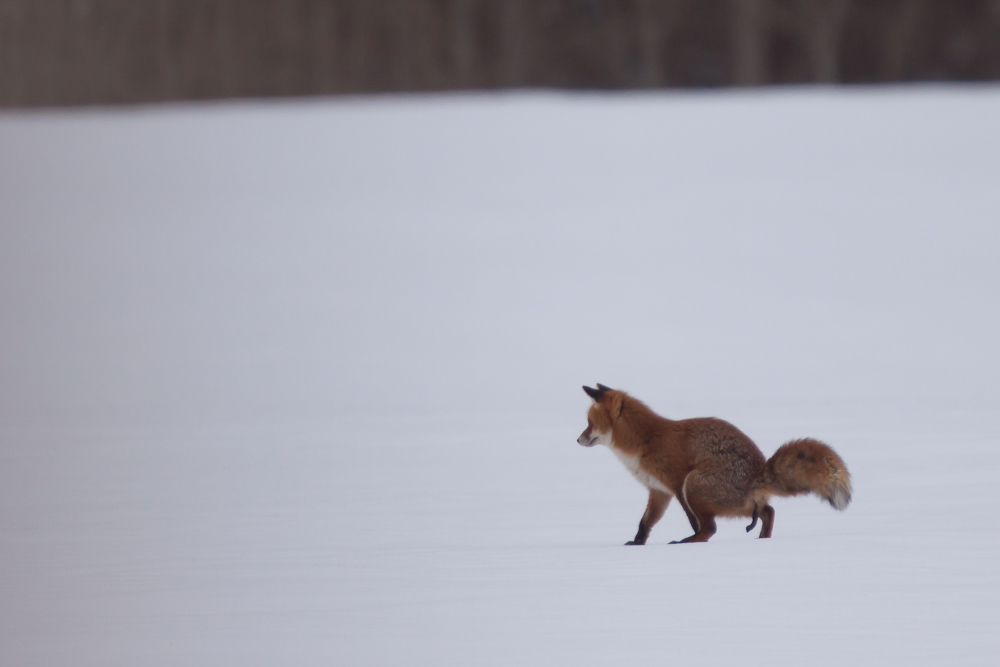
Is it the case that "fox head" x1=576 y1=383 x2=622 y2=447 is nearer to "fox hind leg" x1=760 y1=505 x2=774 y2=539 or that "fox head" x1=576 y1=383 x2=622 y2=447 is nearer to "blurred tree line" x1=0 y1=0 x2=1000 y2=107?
"fox hind leg" x1=760 y1=505 x2=774 y2=539

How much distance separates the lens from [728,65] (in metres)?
23.4

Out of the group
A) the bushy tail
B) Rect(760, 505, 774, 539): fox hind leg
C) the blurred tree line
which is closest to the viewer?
the bushy tail

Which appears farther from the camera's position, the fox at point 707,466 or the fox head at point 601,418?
the fox head at point 601,418

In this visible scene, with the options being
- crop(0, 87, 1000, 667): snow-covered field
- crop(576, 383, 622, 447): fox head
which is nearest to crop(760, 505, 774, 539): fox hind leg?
crop(0, 87, 1000, 667): snow-covered field

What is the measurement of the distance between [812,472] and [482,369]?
28.7 feet

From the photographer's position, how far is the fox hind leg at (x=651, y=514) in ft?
19.2

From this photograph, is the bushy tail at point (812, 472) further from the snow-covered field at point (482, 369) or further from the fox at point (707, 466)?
the snow-covered field at point (482, 369)

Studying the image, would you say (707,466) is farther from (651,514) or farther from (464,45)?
(464,45)

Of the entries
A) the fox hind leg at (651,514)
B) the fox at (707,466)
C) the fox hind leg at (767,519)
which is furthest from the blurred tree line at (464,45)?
the fox hind leg at (767,519)

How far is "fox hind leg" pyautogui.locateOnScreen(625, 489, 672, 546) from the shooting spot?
5.86 metres

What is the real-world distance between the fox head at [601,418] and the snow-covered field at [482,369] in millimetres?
505

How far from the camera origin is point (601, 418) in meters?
5.90

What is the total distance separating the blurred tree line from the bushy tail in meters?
17.4

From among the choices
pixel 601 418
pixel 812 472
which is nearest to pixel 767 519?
pixel 812 472
